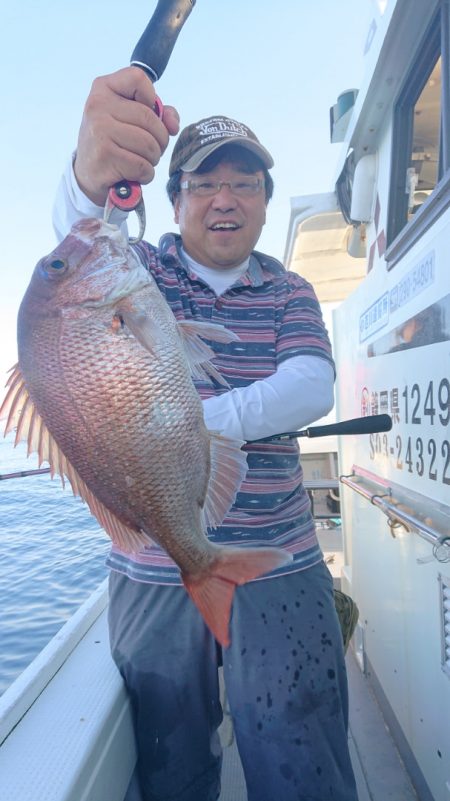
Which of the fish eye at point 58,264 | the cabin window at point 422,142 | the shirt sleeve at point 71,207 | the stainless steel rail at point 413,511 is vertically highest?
the cabin window at point 422,142

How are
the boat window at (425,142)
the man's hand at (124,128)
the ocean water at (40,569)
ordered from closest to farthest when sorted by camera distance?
1. the man's hand at (124,128)
2. the boat window at (425,142)
3. the ocean water at (40,569)

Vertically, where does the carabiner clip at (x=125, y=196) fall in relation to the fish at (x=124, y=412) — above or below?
above

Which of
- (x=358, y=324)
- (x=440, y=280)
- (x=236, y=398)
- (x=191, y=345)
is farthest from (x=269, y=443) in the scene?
(x=358, y=324)

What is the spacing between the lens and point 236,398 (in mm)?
1438

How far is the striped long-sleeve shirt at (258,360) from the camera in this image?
1625 millimetres

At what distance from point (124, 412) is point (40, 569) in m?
5.78

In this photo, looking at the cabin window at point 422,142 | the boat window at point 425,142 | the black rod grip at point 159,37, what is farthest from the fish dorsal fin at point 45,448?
the boat window at point 425,142

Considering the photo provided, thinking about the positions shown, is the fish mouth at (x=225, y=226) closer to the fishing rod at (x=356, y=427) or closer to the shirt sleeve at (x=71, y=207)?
the shirt sleeve at (x=71, y=207)

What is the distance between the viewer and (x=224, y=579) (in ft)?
4.19

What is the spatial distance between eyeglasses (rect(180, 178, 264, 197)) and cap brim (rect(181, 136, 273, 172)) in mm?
65

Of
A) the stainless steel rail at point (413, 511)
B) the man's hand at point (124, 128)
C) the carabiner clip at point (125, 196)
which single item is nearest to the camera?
the man's hand at point (124, 128)

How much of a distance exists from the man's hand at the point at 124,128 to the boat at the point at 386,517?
40.1 inches

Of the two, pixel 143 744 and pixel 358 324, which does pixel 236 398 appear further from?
pixel 358 324

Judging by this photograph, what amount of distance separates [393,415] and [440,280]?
29.9 inches
